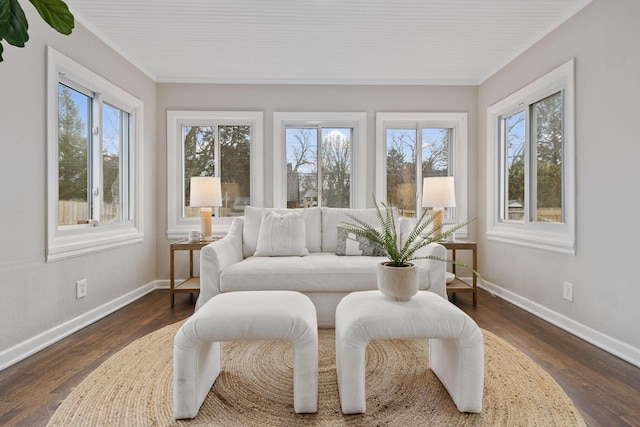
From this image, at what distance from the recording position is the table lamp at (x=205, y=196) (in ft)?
11.0

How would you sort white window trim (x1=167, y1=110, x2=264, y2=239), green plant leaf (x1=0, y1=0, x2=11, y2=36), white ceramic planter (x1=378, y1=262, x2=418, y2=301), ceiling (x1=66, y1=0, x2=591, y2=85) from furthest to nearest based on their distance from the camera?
white window trim (x1=167, y1=110, x2=264, y2=239) → ceiling (x1=66, y1=0, x2=591, y2=85) → white ceramic planter (x1=378, y1=262, x2=418, y2=301) → green plant leaf (x1=0, y1=0, x2=11, y2=36)

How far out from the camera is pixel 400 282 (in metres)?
1.63

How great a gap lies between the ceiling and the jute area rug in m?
2.41

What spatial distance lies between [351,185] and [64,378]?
303cm

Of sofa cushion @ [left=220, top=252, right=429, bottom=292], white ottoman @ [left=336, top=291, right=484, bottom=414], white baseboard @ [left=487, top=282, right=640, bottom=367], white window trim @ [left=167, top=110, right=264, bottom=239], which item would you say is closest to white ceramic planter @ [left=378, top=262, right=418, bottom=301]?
white ottoman @ [left=336, top=291, right=484, bottom=414]

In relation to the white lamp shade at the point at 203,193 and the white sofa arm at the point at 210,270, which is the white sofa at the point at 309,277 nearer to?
the white sofa arm at the point at 210,270

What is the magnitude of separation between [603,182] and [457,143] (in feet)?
5.98

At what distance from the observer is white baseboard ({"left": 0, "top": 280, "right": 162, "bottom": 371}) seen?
6.45 feet

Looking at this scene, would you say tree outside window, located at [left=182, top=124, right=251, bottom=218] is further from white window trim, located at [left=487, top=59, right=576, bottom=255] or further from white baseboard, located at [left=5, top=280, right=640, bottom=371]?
white window trim, located at [left=487, top=59, right=576, bottom=255]

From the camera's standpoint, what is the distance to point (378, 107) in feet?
12.6

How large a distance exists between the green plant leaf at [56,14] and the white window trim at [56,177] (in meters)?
1.79

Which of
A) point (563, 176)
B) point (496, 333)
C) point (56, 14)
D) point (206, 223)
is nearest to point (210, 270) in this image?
point (206, 223)

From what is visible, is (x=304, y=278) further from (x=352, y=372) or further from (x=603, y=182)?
(x=603, y=182)

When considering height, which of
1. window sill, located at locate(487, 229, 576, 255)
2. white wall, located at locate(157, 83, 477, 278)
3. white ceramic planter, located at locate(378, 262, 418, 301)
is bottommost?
white ceramic planter, located at locate(378, 262, 418, 301)
